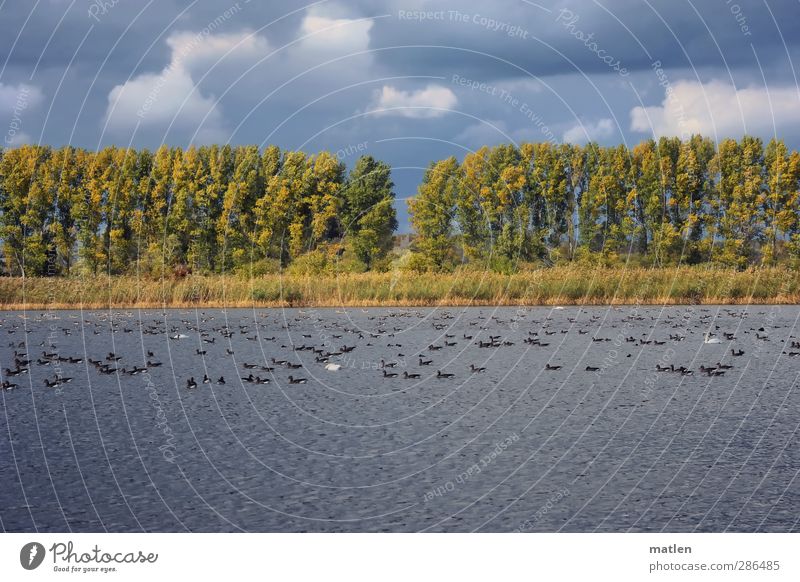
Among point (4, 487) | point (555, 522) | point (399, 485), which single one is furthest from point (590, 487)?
point (4, 487)

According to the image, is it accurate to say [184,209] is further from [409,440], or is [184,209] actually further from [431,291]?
[409,440]

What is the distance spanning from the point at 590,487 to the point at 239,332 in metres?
23.5

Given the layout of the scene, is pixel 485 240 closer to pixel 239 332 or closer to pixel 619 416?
pixel 239 332

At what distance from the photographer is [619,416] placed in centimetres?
1494

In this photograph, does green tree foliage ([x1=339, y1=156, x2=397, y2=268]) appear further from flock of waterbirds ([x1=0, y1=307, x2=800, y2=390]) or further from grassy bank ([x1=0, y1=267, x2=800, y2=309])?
flock of waterbirds ([x1=0, y1=307, x2=800, y2=390])

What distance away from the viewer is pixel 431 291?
49.6 m

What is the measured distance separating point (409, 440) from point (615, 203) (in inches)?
2827

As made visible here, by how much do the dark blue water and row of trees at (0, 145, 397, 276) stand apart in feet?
170

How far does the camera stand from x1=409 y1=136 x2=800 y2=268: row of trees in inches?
3063

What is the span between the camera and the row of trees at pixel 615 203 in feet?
255
